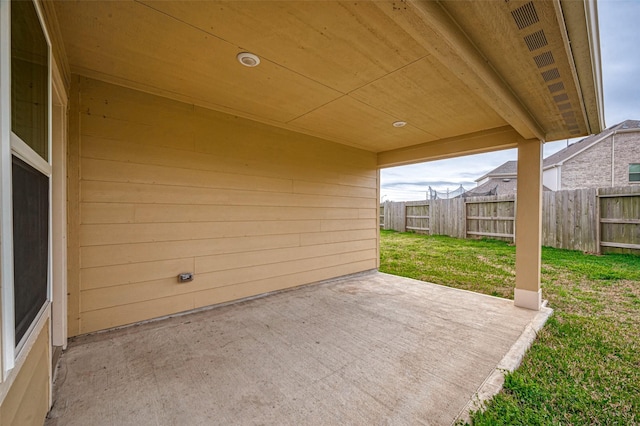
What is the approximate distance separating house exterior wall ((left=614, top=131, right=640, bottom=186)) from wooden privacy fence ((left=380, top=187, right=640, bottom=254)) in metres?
6.10

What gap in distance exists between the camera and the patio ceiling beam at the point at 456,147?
3555 millimetres

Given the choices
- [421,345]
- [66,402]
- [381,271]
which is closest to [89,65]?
[66,402]

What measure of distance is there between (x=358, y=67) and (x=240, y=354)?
2.69 metres

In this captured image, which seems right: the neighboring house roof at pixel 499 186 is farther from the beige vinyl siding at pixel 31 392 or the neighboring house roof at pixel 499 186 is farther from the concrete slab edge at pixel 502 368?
the beige vinyl siding at pixel 31 392

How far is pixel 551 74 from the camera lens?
2.02 meters

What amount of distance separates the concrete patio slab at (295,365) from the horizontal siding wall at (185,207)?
1.29 feet

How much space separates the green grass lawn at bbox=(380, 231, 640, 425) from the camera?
5.24 feet

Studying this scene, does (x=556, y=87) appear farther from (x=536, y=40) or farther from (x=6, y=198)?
(x=6, y=198)

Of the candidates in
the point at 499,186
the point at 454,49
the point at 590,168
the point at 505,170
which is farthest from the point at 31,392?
→ the point at 505,170

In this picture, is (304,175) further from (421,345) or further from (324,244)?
(421,345)

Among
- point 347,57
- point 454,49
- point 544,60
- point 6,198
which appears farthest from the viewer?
point 347,57

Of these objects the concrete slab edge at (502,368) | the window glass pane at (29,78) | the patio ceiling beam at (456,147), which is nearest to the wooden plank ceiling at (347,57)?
the patio ceiling beam at (456,147)

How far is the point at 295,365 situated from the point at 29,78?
2331mm

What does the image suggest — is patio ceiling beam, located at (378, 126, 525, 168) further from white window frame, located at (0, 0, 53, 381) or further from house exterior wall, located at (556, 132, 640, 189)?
house exterior wall, located at (556, 132, 640, 189)
